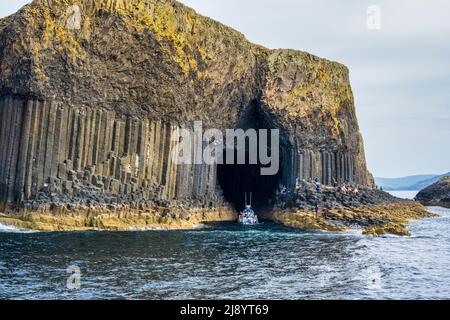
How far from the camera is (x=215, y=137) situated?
2393 inches

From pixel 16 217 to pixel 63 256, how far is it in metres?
15.3

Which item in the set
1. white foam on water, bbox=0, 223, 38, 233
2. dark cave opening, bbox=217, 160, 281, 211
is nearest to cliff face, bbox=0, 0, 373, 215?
white foam on water, bbox=0, 223, 38, 233

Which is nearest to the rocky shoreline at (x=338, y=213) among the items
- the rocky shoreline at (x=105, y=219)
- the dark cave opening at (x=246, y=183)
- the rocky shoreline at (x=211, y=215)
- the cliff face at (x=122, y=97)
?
the rocky shoreline at (x=211, y=215)

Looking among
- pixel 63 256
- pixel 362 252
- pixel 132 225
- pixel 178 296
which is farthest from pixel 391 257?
pixel 132 225

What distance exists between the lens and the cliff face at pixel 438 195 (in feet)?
386

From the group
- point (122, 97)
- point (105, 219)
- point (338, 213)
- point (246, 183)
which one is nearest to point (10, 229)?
point (105, 219)

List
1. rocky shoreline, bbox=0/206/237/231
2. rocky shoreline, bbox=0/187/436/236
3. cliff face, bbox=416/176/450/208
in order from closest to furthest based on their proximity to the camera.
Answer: rocky shoreline, bbox=0/206/237/231 → rocky shoreline, bbox=0/187/436/236 → cliff face, bbox=416/176/450/208

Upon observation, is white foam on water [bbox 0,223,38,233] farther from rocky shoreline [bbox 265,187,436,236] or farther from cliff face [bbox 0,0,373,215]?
rocky shoreline [bbox 265,187,436,236]

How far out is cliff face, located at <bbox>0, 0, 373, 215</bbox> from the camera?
4484cm

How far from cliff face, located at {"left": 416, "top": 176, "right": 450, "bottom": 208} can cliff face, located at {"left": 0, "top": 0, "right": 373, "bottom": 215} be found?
212 feet

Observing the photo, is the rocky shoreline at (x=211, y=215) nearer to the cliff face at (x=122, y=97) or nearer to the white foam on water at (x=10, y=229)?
the white foam on water at (x=10, y=229)

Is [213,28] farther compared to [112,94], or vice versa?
[213,28]

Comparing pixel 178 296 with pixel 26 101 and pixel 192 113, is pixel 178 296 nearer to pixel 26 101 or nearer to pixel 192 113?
pixel 26 101

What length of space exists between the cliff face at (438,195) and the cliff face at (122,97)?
64562mm
